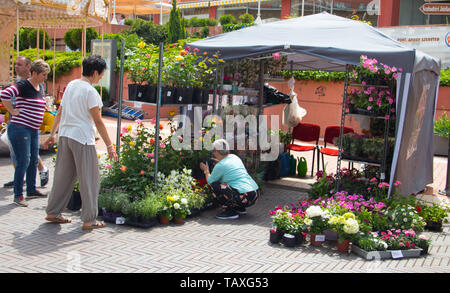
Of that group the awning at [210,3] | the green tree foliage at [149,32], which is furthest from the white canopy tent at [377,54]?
the awning at [210,3]

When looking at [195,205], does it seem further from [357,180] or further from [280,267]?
[357,180]

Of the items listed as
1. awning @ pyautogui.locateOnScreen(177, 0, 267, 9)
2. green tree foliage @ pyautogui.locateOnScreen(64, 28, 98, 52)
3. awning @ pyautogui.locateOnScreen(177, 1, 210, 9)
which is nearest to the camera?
green tree foliage @ pyautogui.locateOnScreen(64, 28, 98, 52)

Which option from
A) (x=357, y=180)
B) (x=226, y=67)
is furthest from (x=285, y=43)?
(x=357, y=180)

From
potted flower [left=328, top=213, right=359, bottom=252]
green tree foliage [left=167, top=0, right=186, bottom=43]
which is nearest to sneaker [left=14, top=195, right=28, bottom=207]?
potted flower [left=328, top=213, right=359, bottom=252]

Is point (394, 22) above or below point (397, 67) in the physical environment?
above

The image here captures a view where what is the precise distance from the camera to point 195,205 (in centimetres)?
629

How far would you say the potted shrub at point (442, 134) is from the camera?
41.0ft

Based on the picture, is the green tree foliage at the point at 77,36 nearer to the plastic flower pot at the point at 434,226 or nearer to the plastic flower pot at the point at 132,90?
the plastic flower pot at the point at 132,90

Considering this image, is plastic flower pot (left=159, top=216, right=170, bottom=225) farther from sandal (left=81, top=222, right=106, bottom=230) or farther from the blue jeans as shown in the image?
the blue jeans

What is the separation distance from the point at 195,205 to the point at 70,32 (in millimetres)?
18543

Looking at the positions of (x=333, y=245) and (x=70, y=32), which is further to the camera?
(x=70, y=32)

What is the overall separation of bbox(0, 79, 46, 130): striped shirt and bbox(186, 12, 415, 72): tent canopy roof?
8.42 ft

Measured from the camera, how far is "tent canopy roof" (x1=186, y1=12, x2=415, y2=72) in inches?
255

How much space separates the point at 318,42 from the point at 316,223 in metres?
2.81
